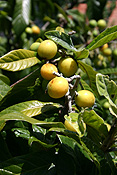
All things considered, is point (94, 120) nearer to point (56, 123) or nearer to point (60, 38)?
point (56, 123)

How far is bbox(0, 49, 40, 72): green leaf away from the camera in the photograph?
3.09ft

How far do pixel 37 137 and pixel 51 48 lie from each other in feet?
1.17

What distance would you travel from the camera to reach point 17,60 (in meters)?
0.99

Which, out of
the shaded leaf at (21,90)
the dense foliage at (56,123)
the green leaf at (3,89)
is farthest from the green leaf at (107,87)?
the green leaf at (3,89)

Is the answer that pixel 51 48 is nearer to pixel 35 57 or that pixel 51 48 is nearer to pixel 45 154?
pixel 35 57

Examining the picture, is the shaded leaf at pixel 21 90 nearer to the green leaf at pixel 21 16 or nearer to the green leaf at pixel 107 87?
the green leaf at pixel 107 87

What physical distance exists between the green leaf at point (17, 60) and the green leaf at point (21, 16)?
1080mm

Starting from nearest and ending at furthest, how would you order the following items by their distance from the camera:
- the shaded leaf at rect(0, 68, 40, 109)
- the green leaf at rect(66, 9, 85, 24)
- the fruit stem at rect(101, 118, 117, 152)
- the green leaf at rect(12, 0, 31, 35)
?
the fruit stem at rect(101, 118, 117, 152), the shaded leaf at rect(0, 68, 40, 109), the green leaf at rect(12, 0, 31, 35), the green leaf at rect(66, 9, 85, 24)

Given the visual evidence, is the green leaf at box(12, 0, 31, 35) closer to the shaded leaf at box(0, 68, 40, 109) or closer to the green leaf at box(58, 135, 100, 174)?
the shaded leaf at box(0, 68, 40, 109)

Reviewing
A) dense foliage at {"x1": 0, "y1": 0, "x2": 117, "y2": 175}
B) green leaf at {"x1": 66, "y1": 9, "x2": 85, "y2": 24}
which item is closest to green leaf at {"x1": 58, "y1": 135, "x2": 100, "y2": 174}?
dense foliage at {"x1": 0, "y1": 0, "x2": 117, "y2": 175}

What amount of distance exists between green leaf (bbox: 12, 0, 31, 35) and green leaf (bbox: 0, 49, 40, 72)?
1.08 metres

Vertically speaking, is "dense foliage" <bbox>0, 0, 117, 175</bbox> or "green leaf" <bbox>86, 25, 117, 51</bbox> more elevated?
"green leaf" <bbox>86, 25, 117, 51</bbox>

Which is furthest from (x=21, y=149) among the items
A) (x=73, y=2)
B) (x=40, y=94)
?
(x=73, y=2)

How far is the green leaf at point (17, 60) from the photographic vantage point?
0.94 metres
